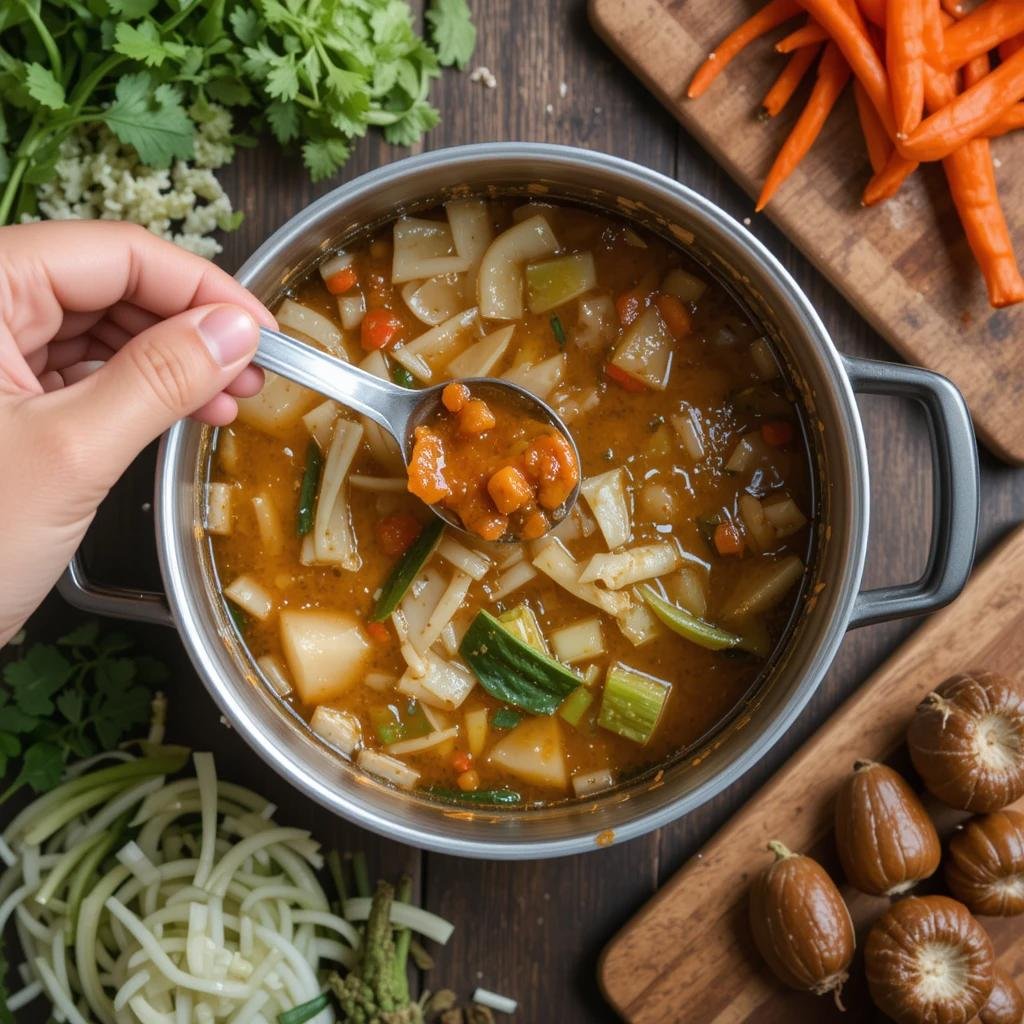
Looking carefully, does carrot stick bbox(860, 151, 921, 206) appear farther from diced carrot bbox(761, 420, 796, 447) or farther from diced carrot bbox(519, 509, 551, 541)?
diced carrot bbox(519, 509, 551, 541)

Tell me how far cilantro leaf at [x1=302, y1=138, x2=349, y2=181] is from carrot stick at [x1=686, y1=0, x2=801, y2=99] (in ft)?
2.83

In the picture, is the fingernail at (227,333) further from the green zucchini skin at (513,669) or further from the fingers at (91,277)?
the green zucchini skin at (513,669)

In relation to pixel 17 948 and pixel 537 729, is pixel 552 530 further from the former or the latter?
pixel 17 948

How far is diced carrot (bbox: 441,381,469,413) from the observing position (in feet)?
7.85

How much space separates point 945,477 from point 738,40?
3.92 feet

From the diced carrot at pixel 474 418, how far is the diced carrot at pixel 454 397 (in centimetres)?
1

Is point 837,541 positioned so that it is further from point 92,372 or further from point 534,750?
point 92,372

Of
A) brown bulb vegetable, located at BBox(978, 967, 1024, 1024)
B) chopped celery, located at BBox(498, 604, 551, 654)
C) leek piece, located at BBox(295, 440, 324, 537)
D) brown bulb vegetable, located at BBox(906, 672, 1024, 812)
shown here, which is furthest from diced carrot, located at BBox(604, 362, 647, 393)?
brown bulb vegetable, located at BBox(978, 967, 1024, 1024)

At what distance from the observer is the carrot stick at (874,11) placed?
2.62 m

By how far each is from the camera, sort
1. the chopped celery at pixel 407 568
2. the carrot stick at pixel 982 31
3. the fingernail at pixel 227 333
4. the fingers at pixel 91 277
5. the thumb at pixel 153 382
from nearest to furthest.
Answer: the thumb at pixel 153 382, the fingernail at pixel 227 333, the fingers at pixel 91 277, the chopped celery at pixel 407 568, the carrot stick at pixel 982 31

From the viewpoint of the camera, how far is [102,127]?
8.92ft

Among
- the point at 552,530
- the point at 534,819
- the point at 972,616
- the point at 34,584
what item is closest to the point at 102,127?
the point at 34,584

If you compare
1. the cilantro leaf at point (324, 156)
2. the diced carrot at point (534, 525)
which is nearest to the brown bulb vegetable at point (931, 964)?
the diced carrot at point (534, 525)

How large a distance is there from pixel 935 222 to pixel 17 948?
3.01 meters
